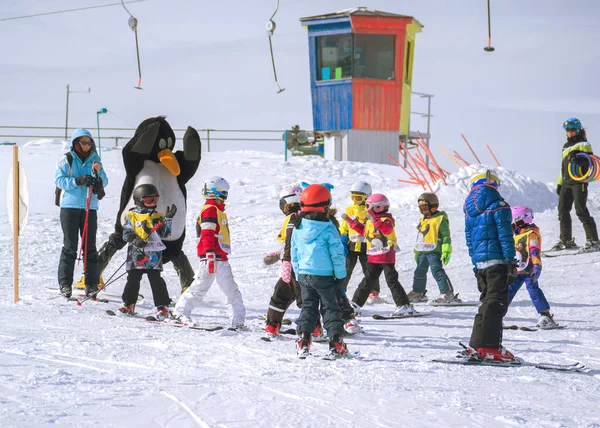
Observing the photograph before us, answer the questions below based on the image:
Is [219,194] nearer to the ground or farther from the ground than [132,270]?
farther from the ground

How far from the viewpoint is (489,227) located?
6383 millimetres

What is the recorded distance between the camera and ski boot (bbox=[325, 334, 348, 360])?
19.9ft

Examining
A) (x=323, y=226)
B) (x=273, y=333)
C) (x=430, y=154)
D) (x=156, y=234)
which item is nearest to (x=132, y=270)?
(x=156, y=234)

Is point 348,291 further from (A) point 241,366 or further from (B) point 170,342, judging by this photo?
(A) point 241,366

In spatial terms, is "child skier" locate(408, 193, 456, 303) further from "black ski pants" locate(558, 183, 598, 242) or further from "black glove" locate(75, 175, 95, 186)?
"black glove" locate(75, 175, 95, 186)

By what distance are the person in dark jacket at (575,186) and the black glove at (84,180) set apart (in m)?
7.63

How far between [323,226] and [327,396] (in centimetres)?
193

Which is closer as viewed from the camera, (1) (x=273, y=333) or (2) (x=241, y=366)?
(2) (x=241, y=366)

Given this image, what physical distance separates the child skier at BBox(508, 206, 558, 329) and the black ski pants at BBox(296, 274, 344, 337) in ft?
8.15

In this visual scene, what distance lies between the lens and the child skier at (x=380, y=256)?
895 centimetres

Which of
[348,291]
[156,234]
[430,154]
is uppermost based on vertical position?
[430,154]

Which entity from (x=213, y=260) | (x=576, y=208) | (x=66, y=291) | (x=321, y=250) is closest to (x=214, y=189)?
(x=213, y=260)

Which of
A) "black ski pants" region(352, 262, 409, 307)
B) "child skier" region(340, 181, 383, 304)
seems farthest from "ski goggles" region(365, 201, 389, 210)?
"black ski pants" region(352, 262, 409, 307)

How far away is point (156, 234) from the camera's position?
8.01 metres
